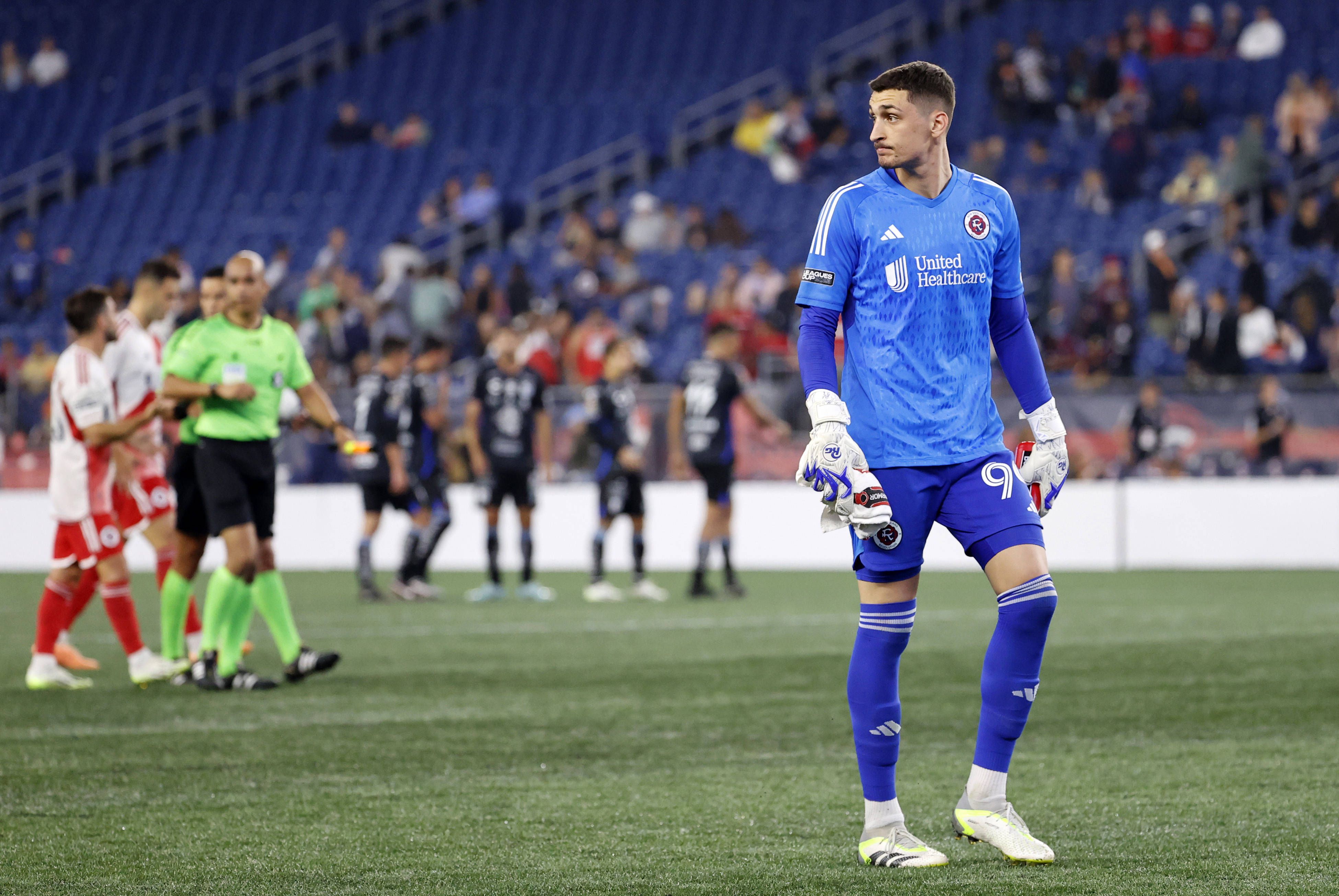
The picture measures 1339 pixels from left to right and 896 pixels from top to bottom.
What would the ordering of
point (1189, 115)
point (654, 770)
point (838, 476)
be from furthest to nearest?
point (1189, 115) → point (654, 770) → point (838, 476)

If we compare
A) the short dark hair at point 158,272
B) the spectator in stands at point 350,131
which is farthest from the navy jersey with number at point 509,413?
the spectator in stands at point 350,131

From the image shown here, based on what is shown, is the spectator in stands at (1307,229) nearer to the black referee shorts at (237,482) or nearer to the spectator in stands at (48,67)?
the black referee shorts at (237,482)

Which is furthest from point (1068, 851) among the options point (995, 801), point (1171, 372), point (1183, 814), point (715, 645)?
point (1171, 372)

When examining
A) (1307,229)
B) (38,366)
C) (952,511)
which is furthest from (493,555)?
(1307,229)

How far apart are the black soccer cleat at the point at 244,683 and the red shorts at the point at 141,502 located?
1.11 meters

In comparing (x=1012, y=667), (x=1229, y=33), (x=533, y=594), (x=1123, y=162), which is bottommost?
(x=533, y=594)

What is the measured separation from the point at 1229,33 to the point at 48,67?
1955cm

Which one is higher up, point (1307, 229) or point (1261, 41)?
point (1261, 41)

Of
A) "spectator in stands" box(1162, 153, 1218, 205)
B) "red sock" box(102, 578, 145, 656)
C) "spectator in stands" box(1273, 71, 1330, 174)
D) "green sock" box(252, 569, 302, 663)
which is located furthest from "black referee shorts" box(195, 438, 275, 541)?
"spectator in stands" box(1273, 71, 1330, 174)

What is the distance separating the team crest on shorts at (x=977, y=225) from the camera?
4711 mm

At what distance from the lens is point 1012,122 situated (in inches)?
937

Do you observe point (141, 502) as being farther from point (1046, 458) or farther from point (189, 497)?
point (1046, 458)

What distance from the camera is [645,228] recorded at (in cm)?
2392

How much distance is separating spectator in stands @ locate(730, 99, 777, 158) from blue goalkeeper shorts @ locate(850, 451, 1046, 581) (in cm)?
2101
